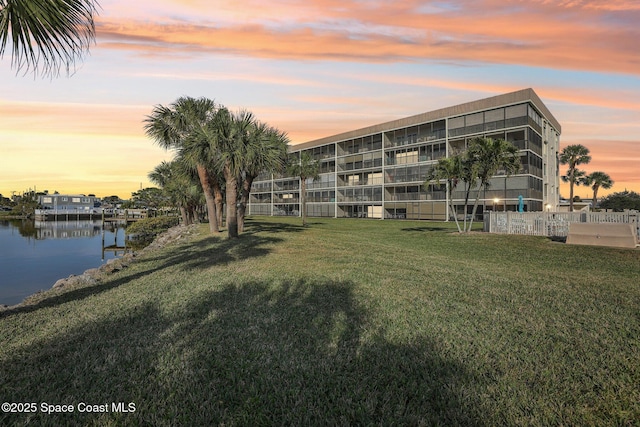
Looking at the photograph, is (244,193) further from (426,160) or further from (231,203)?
(426,160)

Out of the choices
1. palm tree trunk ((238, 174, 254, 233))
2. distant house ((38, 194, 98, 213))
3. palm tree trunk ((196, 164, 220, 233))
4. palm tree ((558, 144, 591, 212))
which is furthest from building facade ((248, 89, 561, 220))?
distant house ((38, 194, 98, 213))

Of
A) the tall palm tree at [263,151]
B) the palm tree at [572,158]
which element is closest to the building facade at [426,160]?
the palm tree at [572,158]

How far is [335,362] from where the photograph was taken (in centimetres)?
396

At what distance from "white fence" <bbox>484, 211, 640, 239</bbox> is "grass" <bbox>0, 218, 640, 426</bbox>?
11.3 metres

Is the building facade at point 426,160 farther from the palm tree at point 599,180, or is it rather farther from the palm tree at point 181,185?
the palm tree at point 181,185

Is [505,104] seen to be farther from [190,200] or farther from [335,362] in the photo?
[335,362]

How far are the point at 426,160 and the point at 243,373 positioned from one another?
48017 mm

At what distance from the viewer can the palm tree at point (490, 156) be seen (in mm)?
22000

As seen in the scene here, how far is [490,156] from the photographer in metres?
22.4

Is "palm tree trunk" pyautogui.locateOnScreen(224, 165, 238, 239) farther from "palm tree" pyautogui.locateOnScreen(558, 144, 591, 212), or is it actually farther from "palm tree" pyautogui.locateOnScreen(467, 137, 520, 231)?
"palm tree" pyautogui.locateOnScreen(558, 144, 591, 212)

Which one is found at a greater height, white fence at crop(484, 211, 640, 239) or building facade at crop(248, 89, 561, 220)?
building facade at crop(248, 89, 561, 220)

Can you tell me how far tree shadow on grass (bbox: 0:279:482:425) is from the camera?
3021 mm

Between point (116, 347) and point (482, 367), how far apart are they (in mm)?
4803

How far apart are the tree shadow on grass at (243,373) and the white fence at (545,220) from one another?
18.8 metres
